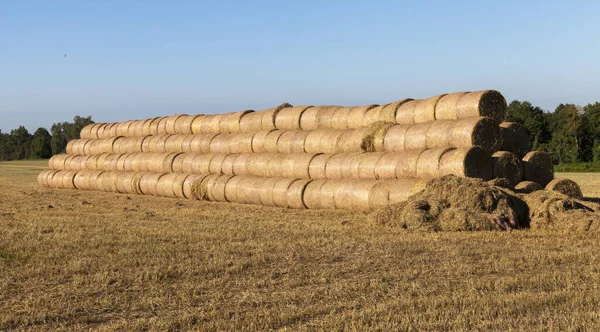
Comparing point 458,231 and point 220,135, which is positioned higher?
point 220,135

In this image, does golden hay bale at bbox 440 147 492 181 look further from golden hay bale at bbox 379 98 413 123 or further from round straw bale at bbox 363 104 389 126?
round straw bale at bbox 363 104 389 126

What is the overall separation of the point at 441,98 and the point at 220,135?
8287 millimetres

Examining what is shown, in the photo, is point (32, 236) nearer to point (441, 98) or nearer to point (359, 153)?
point (359, 153)

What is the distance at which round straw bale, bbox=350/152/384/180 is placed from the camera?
1578 centimetres

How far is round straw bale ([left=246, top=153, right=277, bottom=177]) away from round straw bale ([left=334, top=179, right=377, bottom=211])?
3198 mm

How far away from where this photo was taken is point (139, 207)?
717 inches

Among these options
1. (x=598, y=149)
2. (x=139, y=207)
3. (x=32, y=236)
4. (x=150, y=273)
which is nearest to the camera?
(x=150, y=273)

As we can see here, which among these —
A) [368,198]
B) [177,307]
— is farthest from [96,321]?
[368,198]

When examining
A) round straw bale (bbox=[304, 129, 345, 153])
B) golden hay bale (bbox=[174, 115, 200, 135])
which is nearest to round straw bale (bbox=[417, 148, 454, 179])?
round straw bale (bbox=[304, 129, 345, 153])

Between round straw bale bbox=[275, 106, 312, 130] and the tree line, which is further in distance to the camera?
the tree line

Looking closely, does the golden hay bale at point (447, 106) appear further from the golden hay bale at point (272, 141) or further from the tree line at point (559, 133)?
Answer: the tree line at point (559, 133)

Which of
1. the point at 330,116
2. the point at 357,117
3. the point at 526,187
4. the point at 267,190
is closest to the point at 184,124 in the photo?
the point at 267,190

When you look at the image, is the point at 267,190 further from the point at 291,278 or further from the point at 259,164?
the point at 291,278

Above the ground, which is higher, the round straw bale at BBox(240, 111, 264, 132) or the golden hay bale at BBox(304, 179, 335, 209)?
the round straw bale at BBox(240, 111, 264, 132)
